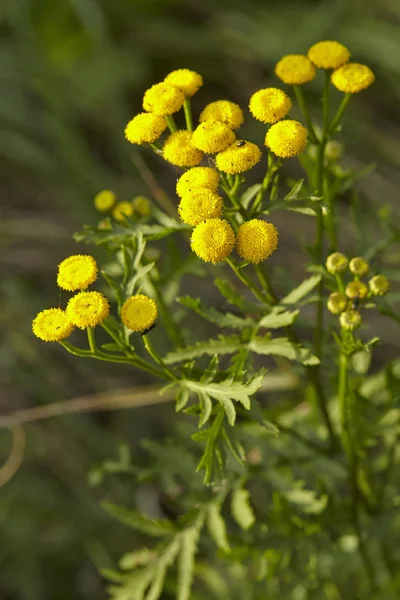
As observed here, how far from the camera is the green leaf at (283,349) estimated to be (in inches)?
73.0

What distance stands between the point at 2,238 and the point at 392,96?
9.81ft

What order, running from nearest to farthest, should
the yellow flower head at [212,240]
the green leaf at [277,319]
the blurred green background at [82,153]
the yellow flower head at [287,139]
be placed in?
the yellow flower head at [212,240]
the yellow flower head at [287,139]
the green leaf at [277,319]
the blurred green background at [82,153]

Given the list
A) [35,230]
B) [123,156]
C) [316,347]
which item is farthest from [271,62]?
[316,347]

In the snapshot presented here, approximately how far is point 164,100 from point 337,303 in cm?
72

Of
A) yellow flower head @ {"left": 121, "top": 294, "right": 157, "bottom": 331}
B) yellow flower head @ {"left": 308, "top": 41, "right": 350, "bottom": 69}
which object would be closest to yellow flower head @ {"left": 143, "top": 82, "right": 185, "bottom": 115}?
yellow flower head @ {"left": 308, "top": 41, "right": 350, "bottom": 69}

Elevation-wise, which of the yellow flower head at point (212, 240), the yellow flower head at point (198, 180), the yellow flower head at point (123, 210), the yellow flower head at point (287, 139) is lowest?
the yellow flower head at point (123, 210)

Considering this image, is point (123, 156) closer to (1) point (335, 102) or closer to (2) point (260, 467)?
(1) point (335, 102)

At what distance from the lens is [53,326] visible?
1765mm

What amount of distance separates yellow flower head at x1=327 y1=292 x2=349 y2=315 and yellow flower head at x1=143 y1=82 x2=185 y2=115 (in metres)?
0.66

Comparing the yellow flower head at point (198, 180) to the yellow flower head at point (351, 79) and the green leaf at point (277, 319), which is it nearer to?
the green leaf at point (277, 319)

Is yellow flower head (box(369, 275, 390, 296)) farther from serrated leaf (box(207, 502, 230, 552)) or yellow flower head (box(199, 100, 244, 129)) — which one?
serrated leaf (box(207, 502, 230, 552))

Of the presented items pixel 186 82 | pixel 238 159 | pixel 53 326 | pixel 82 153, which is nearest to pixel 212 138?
pixel 238 159

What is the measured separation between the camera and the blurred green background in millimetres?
3852

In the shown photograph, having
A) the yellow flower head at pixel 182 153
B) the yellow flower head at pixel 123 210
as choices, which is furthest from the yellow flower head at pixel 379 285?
the yellow flower head at pixel 123 210
